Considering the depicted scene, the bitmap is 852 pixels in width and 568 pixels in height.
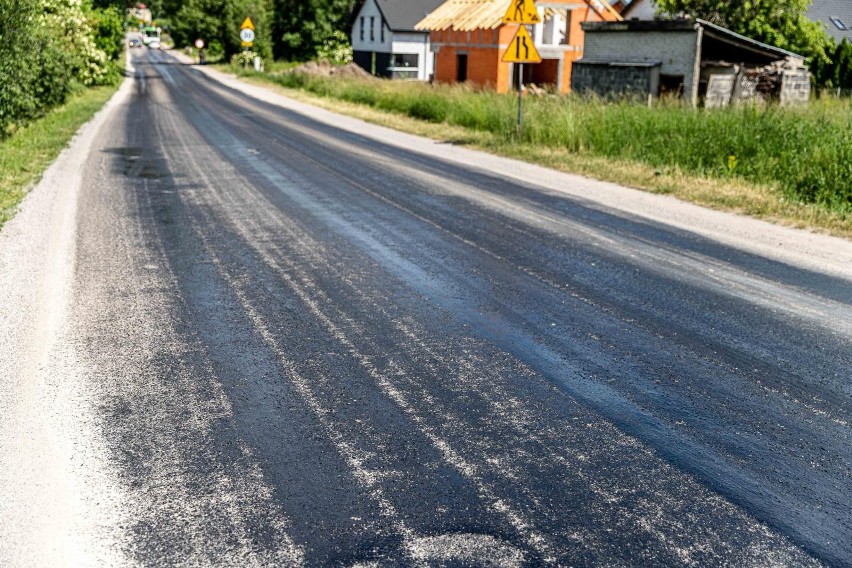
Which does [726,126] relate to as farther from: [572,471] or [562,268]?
[572,471]

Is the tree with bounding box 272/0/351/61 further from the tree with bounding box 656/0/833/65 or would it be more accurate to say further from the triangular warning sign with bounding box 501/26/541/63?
the triangular warning sign with bounding box 501/26/541/63

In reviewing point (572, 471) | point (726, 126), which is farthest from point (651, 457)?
point (726, 126)

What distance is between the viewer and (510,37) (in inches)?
1692

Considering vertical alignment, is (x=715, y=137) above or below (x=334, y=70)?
below

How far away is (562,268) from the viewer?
809 cm

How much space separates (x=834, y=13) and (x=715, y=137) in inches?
1505

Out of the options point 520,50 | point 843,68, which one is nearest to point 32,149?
point 520,50

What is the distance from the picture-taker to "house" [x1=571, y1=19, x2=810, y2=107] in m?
24.3

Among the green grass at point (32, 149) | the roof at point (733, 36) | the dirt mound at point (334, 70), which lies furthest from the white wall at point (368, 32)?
the roof at point (733, 36)

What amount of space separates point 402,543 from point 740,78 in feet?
79.2

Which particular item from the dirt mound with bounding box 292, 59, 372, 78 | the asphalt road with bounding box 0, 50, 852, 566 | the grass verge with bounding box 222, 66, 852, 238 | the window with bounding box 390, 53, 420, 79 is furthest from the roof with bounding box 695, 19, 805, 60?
the window with bounding box 390, 53, 420, 79

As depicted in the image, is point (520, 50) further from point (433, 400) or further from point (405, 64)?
point (405, 64)

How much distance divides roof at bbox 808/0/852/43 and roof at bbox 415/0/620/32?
12349 millimetres

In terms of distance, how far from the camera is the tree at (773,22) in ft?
107
